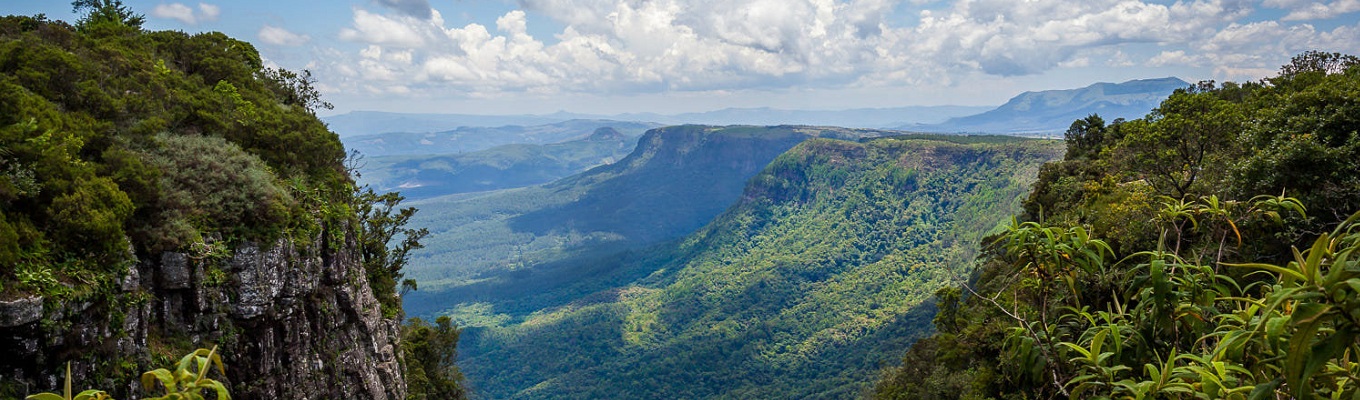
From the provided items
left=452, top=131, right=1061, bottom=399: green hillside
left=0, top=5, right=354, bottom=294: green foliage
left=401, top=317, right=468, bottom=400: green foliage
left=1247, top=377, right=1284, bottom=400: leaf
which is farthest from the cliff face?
left=452, top=131, right=1061, bottom=399: green hillside

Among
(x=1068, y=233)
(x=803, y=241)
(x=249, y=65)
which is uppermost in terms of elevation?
(x=249, y=65)

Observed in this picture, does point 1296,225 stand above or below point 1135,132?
below

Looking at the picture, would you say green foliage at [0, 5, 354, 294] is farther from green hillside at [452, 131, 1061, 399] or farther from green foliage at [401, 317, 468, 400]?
green hillside at [452, 131, 1061, 399]

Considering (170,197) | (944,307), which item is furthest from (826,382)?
(170,197)

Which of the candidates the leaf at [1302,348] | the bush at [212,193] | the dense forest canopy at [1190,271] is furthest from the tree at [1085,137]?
the leaf at [1302,348]

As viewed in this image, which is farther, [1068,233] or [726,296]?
[726,296]

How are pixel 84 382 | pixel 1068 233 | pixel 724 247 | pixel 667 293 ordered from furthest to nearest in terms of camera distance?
1. pixel 724 247
2. pixel 667 293
3. pixel 84 382
4. pixel 1068 233

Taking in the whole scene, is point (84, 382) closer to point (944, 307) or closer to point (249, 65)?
point (249, 65)
